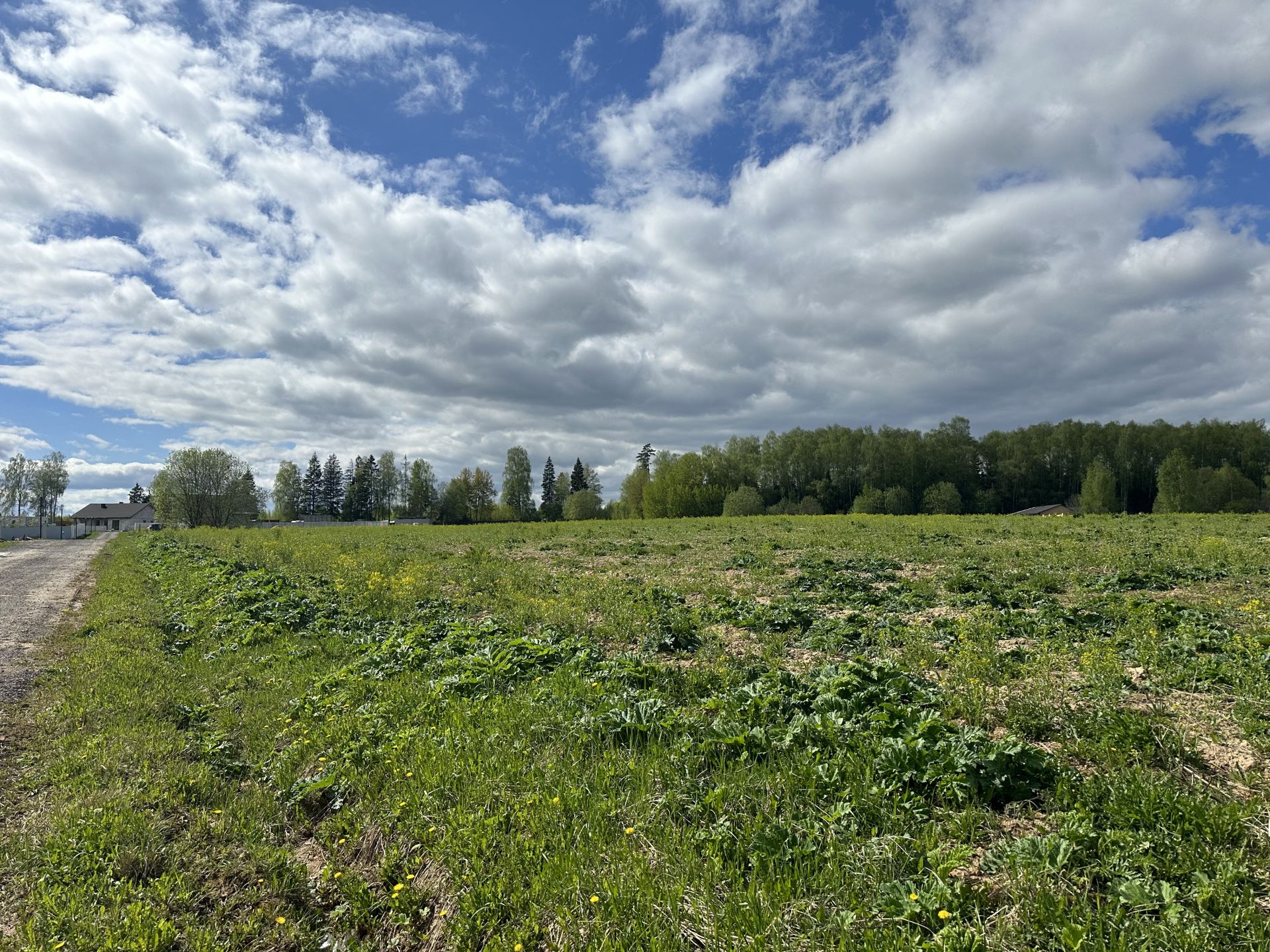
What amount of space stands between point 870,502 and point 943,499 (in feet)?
30.9

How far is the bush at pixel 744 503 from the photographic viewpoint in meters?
87.1

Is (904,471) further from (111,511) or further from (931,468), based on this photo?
(111,511)

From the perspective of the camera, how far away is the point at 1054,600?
11641 millimetres

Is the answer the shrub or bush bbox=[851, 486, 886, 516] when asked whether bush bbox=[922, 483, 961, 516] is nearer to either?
bush bbox=[851, 486, 886, 516]

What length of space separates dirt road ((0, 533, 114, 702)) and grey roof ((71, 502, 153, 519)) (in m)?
130

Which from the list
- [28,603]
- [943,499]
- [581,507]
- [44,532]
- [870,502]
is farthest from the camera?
[581,507]

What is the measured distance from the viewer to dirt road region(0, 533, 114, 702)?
11209 mm

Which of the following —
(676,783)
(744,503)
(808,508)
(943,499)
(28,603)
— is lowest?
(676,783)

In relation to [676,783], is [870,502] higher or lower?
higher

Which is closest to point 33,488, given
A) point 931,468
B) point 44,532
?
point 44,532

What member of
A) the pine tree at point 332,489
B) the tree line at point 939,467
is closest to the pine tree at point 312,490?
the pine tree at point 332,489

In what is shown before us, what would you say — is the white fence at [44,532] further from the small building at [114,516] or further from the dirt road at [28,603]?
the dirt road at [28,603]

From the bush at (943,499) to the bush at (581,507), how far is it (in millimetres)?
51748

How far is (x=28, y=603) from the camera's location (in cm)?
1914
